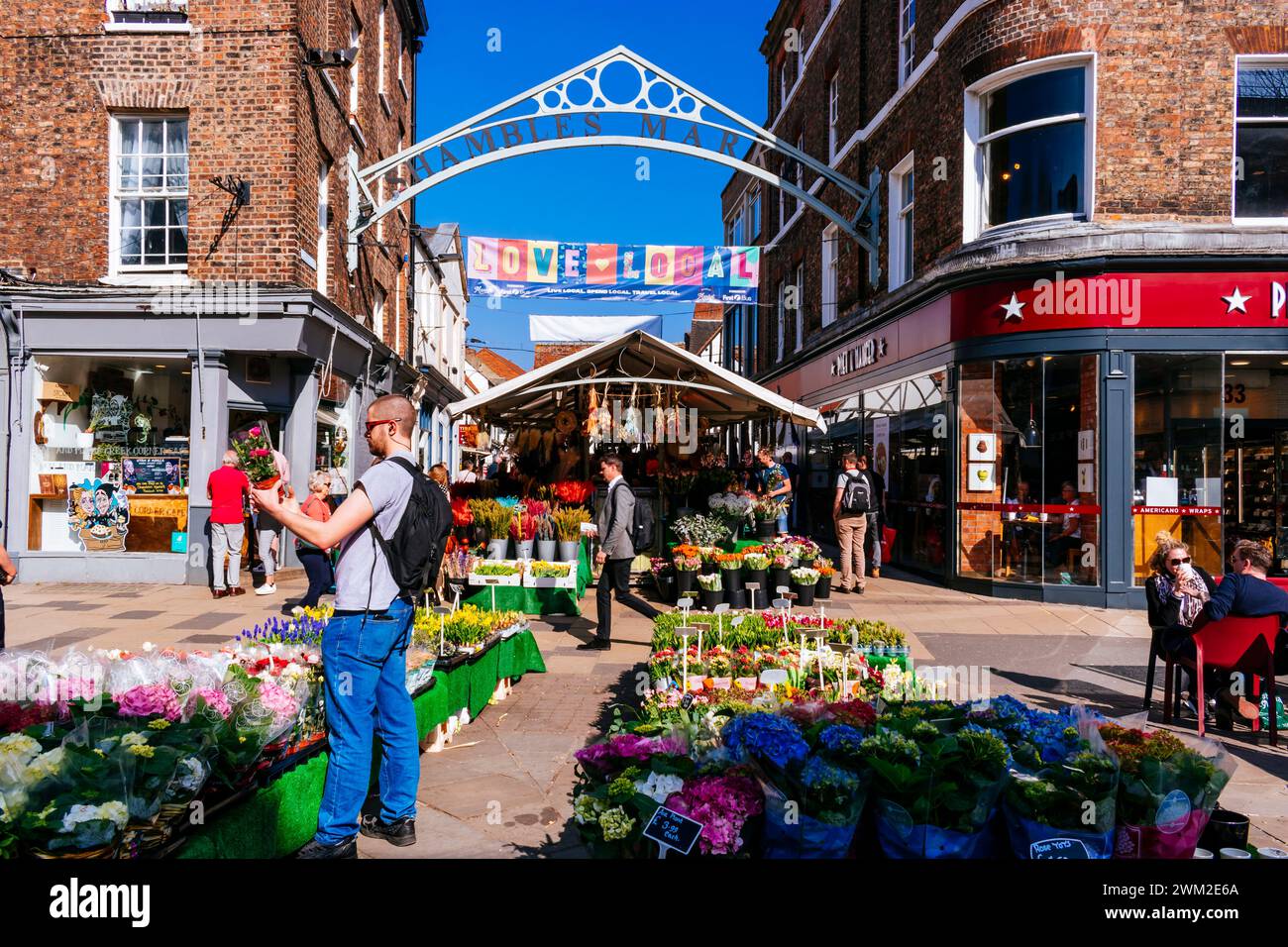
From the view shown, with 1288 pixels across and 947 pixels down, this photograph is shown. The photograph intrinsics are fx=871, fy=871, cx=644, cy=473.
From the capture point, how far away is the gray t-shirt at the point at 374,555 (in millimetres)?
3795

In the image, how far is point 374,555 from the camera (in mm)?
3846

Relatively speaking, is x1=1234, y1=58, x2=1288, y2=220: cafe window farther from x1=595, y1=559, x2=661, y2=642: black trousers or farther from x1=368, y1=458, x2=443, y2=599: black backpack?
x1=368, y1=458, x2=443, y2=599: black backpack

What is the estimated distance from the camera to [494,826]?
433 centimetres

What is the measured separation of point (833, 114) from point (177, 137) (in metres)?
14.0

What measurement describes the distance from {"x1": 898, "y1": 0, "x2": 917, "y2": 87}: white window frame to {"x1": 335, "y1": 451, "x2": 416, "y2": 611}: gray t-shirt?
1440cm

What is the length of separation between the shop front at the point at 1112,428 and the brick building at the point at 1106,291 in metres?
0.03

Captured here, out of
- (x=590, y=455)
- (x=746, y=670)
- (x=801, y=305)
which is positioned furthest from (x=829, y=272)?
(x=746, y=670)

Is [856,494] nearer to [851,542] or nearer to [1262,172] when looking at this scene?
[851,542]

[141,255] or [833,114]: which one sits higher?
[833,114]

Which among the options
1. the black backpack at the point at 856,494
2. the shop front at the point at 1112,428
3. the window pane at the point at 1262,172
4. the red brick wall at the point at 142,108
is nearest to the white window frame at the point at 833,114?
the shop front at the point at 1112,428

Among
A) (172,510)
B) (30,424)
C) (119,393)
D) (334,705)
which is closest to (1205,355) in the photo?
(334,705)

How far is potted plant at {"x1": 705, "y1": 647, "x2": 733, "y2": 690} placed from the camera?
5199mm
